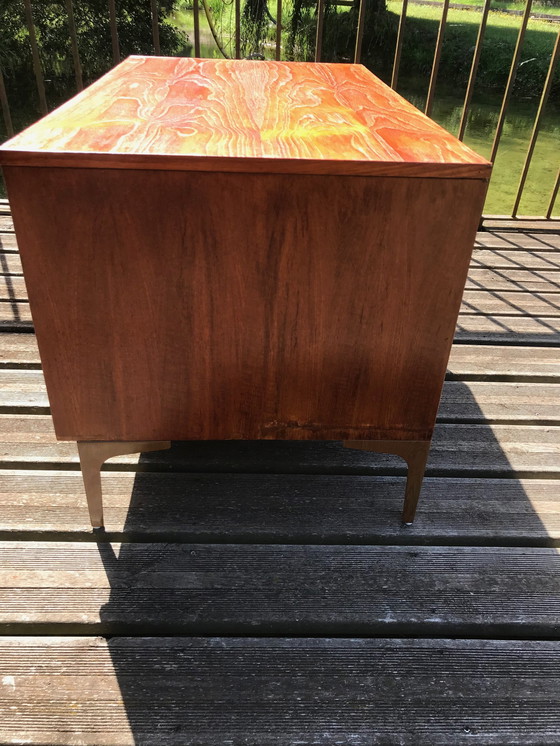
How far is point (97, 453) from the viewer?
118 cm

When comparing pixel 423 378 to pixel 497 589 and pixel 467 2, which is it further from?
pixel 467 2

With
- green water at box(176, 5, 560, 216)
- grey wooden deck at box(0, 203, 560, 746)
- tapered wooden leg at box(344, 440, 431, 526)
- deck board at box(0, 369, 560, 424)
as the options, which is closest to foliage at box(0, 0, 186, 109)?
green water at box(176, 5, 560, 216)

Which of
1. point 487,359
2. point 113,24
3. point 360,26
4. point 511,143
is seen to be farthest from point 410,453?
point 511,143

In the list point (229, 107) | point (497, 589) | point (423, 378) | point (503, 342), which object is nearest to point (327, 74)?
point (229, 107)

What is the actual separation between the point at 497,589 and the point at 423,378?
456mm

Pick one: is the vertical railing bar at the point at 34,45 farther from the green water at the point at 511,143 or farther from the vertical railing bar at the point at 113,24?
the green water at the point at 511,143

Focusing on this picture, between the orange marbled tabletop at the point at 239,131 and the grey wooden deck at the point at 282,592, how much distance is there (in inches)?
29.8

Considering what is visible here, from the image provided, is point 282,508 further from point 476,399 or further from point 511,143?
point 511,143

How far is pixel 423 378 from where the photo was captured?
112cm

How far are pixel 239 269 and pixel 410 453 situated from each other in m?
0.53

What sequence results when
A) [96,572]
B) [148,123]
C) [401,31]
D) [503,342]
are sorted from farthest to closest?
1. [401,31]
2. [503,342]
3. [96,572]
4. [148,123]

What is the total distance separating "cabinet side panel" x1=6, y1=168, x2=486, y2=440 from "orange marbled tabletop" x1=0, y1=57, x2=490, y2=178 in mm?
25

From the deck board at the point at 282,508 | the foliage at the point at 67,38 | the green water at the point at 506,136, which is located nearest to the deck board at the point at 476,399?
the deck board at the point at 282,508

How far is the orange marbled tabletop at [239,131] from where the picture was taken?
89 centimetres
